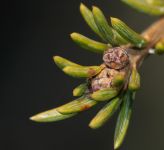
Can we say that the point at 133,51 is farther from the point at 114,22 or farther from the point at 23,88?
the point at 23,88

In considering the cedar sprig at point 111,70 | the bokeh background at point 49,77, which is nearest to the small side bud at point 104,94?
the cedar sprig at point 111,70

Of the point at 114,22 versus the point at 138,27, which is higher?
the point at 114,22

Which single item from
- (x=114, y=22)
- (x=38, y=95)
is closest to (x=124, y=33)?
(x=114, y=22)

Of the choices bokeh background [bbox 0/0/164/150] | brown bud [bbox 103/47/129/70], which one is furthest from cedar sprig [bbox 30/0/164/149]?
bokeh background [bbox 0/0/164/150]

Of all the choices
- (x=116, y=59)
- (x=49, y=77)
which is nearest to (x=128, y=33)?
(x=116, y=59)

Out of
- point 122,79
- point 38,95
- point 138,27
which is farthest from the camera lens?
point 38,95

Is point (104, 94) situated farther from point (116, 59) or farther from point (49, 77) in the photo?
point (49, 77)

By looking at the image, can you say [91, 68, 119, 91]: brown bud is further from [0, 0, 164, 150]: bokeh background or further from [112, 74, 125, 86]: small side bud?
[0, 0, 164, 150]: bokeh background
